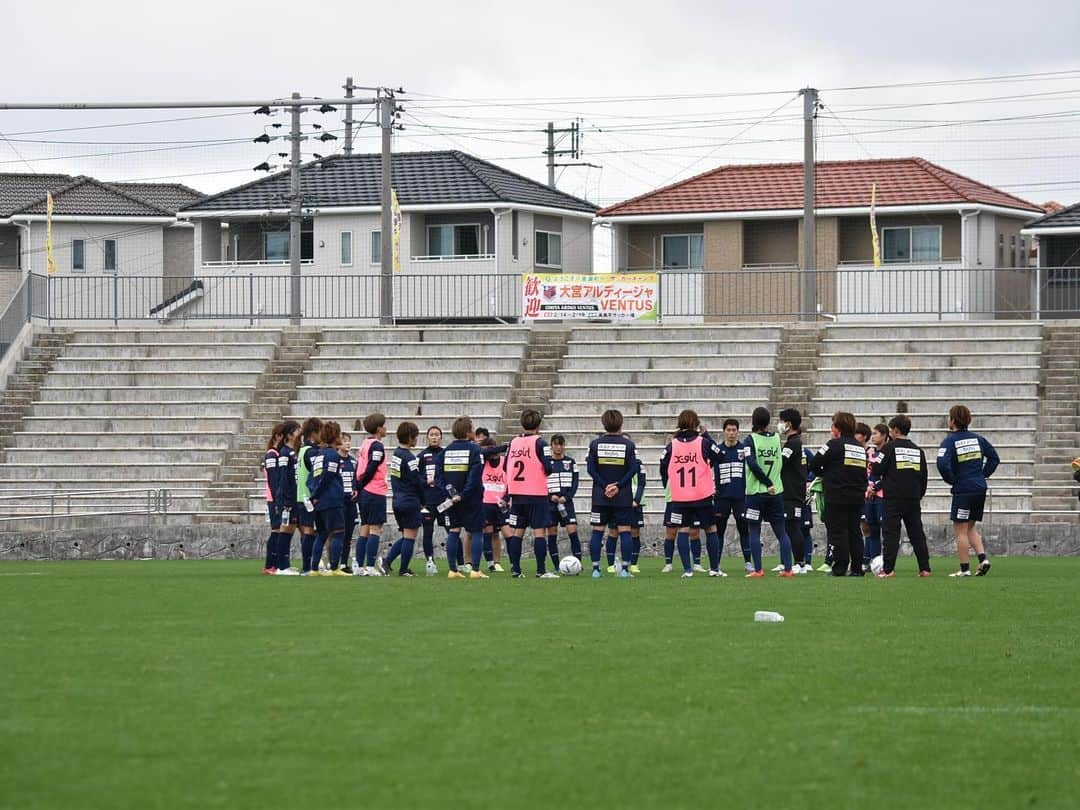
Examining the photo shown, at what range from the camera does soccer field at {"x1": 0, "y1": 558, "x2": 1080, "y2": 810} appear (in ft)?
23.6

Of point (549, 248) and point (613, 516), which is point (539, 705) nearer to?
point (613, 516)

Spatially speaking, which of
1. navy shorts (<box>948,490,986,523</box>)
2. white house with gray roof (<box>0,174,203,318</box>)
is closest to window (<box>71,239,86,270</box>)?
white house with gray roof (<box>0,174,203,318</box>)

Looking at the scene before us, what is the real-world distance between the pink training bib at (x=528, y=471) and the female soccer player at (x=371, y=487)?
1.67 metres

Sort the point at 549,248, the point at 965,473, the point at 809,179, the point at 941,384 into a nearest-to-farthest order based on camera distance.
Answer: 1. the point at 965,473
2. the point at 941,384
3. the point at 809,179
4. the point at 549,248

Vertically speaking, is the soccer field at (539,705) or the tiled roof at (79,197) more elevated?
the tiled roof at (79,197)

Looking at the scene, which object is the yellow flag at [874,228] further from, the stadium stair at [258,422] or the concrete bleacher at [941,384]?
the stadium stair at [258,422]

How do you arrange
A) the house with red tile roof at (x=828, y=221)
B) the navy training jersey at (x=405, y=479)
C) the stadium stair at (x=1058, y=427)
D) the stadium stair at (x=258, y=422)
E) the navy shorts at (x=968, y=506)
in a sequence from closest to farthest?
the navy shorts at (x=968, y=506) → the navy training jersey at (x=405, y=479) → the stadium stair at (x=1058, y=427) → the stadium stair at (x=258, y=422) → the house with red tile roof at (x=828, y=221)

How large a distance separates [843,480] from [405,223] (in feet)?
133

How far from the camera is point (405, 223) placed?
60.1 m

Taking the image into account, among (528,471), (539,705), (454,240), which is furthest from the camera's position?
(454,240)

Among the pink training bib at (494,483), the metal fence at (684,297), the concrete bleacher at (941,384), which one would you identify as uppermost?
the metal fence at (684,297)

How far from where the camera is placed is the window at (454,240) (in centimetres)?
5997

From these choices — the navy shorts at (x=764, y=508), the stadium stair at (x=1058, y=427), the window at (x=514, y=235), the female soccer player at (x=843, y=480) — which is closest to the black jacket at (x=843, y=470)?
the female soccer player at (x=843, y=480)

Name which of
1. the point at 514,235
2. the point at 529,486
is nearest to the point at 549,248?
the point at 514,235
